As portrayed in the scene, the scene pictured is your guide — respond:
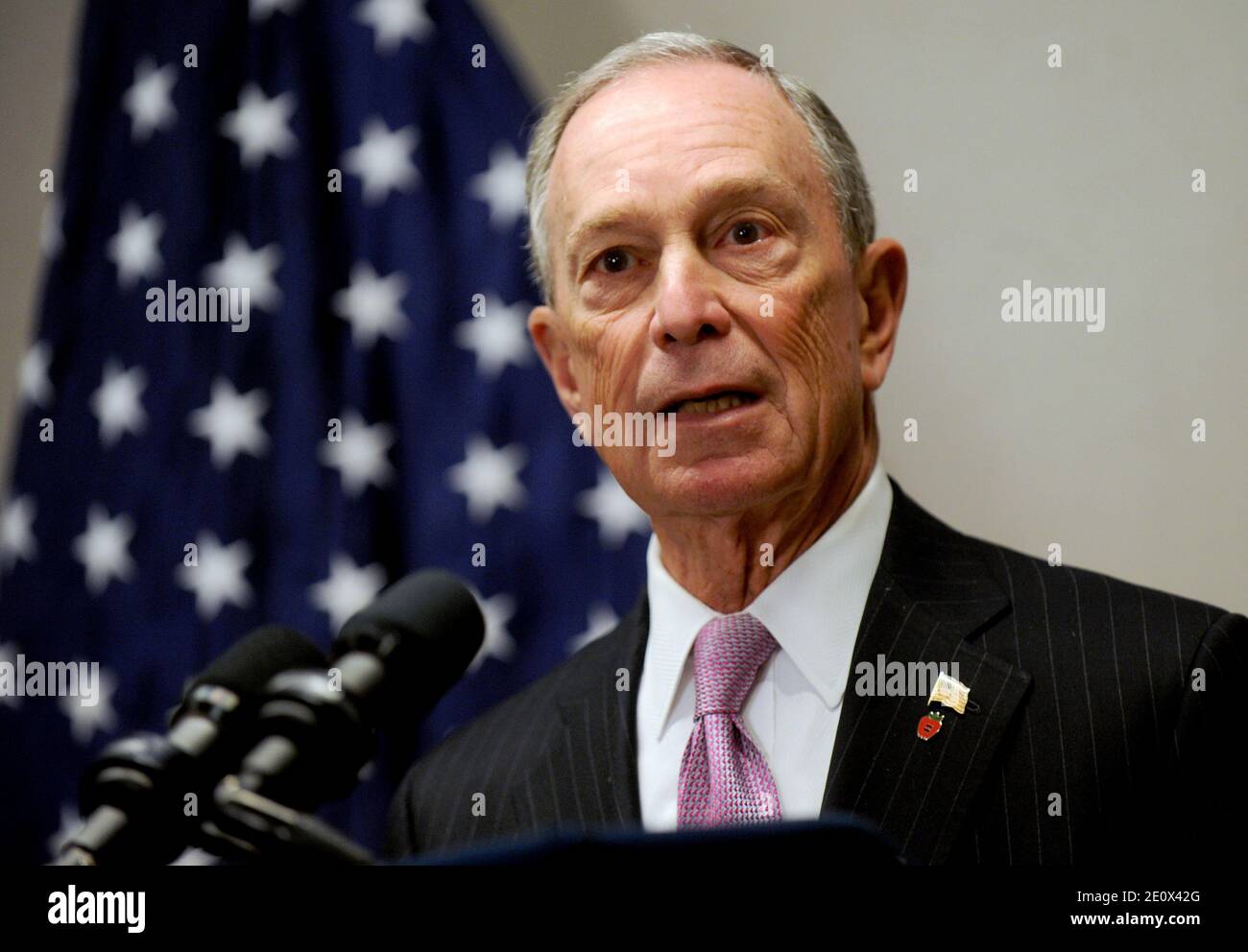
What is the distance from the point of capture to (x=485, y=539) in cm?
300

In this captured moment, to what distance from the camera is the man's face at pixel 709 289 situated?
6.91ft

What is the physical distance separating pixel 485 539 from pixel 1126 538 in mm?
1331

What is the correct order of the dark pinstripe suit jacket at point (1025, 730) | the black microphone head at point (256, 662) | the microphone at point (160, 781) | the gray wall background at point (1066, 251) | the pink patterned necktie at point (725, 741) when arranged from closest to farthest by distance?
the microphone at point (160, 781) → the black microphone head at point (256, 662) → the dark pinstripe suit jacket at point (1025, 730) → the pink patterned necktie at point (725, 741) → the gray wall background at point (1066, 251)

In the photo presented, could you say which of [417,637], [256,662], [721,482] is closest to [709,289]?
[721,482]

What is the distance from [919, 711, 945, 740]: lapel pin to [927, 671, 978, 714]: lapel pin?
0.07 feet

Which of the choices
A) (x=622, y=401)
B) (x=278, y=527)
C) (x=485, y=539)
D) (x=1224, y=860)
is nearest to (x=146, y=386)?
(x=278, y=527)

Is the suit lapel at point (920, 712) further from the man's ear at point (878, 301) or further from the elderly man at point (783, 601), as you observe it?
the man's ear at point (878, 301)

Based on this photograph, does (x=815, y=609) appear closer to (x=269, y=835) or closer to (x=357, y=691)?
(x=357, y=691)

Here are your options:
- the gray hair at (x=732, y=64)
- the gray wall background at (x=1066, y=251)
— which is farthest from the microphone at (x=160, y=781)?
the gray wall background at (x=1066, y=251)

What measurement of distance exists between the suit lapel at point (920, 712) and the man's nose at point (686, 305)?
0.45 metres

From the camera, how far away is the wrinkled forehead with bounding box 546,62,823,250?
85.6 inches

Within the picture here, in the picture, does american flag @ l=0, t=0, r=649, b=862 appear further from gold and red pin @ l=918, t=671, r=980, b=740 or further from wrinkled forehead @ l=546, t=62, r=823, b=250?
gold and red pin @ l=918, t=671, r=980, b=740

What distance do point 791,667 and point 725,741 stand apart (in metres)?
0.17

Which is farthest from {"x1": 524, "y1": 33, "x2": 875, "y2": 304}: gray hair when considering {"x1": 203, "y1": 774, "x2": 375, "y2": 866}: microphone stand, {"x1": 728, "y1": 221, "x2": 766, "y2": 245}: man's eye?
{"x1": 203, "y1": 774, "x2": 375, "y2": 866}: microphone stand
